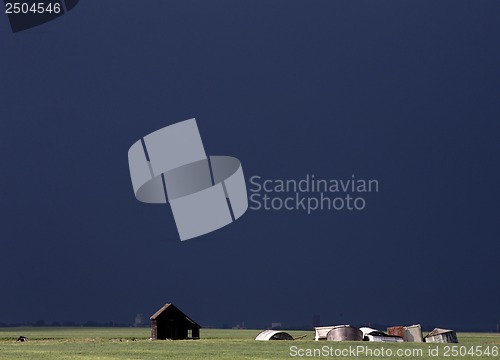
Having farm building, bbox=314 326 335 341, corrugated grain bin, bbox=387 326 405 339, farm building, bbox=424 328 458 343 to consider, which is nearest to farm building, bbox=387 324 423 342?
corrugated grain bin, bbox=387 326 405 339

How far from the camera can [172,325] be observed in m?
99.6

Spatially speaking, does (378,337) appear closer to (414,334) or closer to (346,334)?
(346,334)

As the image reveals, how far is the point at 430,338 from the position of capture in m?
94.1

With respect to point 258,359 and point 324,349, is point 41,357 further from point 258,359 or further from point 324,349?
point 324,349

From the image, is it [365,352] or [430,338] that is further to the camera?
[430,338]

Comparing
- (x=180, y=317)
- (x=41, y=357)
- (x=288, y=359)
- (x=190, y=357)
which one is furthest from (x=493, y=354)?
(x=180, y=317)

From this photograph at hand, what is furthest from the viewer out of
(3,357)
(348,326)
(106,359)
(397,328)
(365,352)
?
(397,328)

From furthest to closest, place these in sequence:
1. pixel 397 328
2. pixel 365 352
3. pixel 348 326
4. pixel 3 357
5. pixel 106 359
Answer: pixel 397 328 < pixel 348 326 < pixel 365 352 < pixel 3 357 < pixel 106 359

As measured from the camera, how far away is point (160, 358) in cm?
5512

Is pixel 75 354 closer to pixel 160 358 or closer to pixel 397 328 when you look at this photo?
pixel 160 358

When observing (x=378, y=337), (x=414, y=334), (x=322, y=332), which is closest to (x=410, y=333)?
(x=414, y=334)

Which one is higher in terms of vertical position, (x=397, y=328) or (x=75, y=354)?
(x=397, y=328)

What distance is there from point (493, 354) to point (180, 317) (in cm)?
4628

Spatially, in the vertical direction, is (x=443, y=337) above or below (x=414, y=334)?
below
